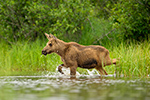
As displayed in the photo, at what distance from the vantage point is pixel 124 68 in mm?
9758

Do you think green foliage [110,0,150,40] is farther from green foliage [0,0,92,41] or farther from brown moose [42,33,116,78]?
brown moose [42,33,116,78]

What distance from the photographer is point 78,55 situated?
10398 mm

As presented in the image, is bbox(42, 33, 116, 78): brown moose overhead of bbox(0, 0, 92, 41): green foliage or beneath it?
beneath

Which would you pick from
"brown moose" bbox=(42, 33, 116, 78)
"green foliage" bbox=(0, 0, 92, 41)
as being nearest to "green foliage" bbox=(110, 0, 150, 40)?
"green foliage" bbox=(0, 0, 92, 41)

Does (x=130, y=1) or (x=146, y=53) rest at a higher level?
(x=130, y=1)

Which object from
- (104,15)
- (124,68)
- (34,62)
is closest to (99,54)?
(124,68)

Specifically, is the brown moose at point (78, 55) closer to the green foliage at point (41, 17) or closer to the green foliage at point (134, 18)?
the green foliage at point (134, 18)

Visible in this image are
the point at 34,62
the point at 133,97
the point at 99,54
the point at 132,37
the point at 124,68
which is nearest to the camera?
the point at 133,97

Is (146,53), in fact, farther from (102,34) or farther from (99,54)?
(102,34)

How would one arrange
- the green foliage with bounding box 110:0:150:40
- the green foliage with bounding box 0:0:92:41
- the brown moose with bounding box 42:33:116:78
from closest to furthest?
the brown moose with bounding box 42:33:116:78 → the green foliage with bounding box 110:0:150:40 → the green foliage with bounding box 0:0:92:41

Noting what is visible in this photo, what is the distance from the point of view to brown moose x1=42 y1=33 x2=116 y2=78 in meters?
10.3

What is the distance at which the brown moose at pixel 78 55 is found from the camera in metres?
10.3

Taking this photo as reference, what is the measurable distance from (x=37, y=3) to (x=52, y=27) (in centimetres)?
165

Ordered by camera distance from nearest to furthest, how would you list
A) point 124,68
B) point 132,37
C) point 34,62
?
point 124,68, point 34,62, point 132,37
